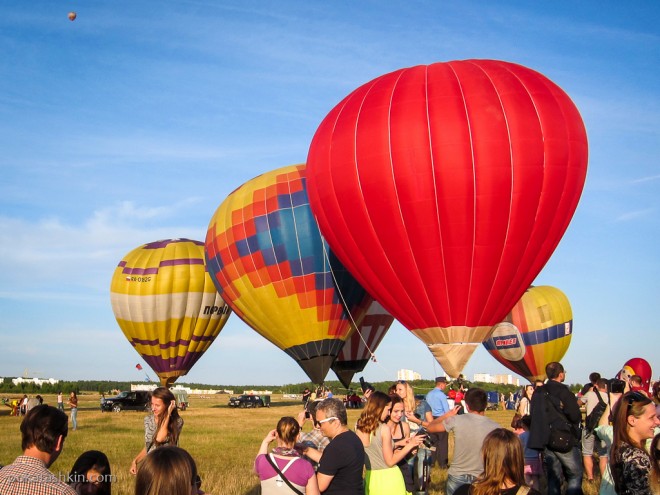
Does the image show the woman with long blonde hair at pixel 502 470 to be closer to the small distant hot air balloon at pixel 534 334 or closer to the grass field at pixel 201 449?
the grass field at pixel 201 449

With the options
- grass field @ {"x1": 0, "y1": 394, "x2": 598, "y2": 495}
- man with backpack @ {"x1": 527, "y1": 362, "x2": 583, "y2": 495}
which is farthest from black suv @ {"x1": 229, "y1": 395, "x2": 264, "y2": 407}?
man with backpack @ {"x1": 527, "y1": 362, "x2": 583, "y2": 495}

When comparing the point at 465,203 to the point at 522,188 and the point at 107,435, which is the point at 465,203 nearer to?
the point at 522,188

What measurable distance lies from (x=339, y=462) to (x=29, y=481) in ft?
Result: 7.84

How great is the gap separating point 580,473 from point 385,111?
12.0m

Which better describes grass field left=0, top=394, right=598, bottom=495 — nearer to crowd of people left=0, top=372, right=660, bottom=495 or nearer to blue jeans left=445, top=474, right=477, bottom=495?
crowd of people left=0, top=372, right=660, bottom=495

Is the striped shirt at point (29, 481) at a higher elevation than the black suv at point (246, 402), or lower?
higher

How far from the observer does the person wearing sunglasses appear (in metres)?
4.16

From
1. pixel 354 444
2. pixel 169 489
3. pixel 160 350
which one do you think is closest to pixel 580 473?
pixel 354 444

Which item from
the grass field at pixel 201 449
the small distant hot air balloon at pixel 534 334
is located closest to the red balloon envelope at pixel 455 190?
the grass field at pixel 201 449

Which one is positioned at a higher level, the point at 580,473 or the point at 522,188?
the point at 522,188

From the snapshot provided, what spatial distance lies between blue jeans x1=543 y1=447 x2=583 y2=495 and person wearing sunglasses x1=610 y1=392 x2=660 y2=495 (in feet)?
10.4

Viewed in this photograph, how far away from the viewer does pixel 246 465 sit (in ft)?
40.8

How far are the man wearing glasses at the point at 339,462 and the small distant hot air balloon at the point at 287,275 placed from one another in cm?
1811

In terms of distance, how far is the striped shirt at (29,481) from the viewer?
3.37m
